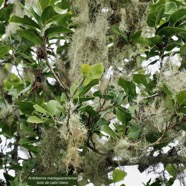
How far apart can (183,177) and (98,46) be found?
0.57m

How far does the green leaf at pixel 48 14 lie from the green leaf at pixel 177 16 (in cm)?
38

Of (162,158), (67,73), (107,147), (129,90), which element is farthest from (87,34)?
(162,158)

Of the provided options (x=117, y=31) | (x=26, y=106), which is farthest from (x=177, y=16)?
(x=26, y=106)

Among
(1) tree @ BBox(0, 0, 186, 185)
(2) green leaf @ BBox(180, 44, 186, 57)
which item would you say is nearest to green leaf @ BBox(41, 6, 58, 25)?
(1) tree @ BBox(0, 0, 186, 185)

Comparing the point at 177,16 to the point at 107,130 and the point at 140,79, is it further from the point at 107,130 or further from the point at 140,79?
the point at 107,130

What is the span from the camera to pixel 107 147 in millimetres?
1542

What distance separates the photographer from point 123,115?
4.71 feet

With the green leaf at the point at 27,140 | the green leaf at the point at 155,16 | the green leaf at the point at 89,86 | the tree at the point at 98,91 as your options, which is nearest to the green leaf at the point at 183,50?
the tree at the point at 98,91

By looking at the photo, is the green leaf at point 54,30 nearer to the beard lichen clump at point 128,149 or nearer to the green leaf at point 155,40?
the green leaf at point 155,40

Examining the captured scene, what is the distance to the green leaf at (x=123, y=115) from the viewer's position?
1.43m

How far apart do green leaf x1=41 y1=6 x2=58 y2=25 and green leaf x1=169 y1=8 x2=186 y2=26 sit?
15.0 inches

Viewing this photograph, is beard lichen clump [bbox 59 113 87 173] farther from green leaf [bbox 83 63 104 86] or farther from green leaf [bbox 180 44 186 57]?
green leaf [bbox 180 44 186 57]

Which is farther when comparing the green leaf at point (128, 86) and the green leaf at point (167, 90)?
the green leaf at point (128, 86)

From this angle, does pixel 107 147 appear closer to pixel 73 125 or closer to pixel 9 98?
pixel 73 125
